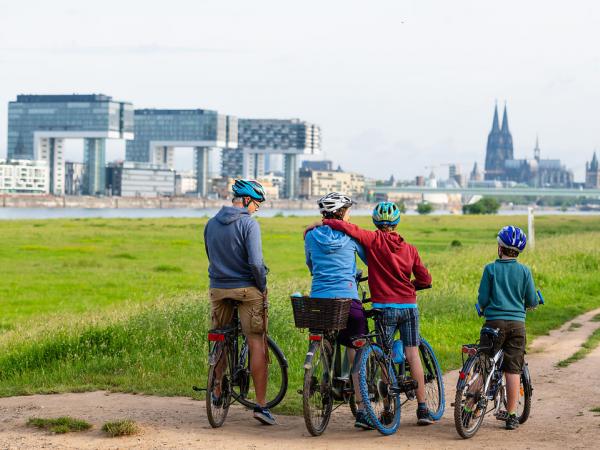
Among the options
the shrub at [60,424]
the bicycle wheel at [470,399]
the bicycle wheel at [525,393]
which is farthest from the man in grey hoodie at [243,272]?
the bicycle wheel at [525,393]

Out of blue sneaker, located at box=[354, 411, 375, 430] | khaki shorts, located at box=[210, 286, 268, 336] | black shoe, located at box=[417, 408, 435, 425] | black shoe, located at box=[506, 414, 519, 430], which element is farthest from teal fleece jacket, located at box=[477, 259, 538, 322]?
khaki shorts, located at box=[210, 286, 268, 336]

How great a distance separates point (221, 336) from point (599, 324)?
10802mm

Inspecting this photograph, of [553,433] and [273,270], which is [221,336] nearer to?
[553,433]

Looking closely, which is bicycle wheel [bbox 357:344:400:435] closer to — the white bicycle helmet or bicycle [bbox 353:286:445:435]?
bicycle [bbox 353:286:445:435]

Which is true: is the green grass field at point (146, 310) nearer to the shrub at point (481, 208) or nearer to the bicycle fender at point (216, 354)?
the bicycle fender at point (216, 354)

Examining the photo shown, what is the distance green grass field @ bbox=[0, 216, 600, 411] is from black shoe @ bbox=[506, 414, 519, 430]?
6.43 feet

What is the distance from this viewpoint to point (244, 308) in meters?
9.28

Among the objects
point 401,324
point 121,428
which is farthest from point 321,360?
point 121,428

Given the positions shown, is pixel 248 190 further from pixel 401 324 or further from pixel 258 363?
pixel 401 324

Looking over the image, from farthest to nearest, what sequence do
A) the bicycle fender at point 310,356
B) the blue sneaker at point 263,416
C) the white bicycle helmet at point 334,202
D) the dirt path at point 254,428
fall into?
the blue sneaker at point 263,416 < the white bicycle helmet at point 334,202 < the dirt path at point 254,428 < the bicycle fender at point 310,356

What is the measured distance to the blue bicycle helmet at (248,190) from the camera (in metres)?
9.36

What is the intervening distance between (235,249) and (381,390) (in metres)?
1.74

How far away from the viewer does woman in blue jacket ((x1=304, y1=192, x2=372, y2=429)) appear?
29.3 feet

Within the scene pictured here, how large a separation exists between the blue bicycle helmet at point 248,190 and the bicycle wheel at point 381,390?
5.50ft
